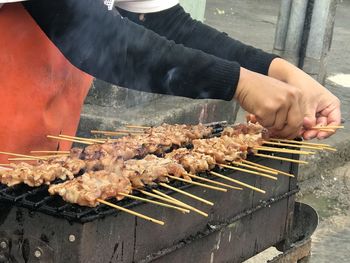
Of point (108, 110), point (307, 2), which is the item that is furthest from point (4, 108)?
point (307, 2)

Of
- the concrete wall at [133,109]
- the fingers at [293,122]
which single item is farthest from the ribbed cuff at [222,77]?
the concrete wall at [133,109]

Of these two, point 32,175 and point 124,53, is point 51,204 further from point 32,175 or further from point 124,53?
point 124,53

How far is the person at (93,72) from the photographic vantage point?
2.98 meters

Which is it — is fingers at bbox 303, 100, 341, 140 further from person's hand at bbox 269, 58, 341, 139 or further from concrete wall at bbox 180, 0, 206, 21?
concrete wall at bbox 180, 0, 206, 21

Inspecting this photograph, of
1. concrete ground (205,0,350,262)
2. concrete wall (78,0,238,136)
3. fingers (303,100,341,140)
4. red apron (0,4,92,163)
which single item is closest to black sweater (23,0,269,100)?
red apron (0,4,92,163)

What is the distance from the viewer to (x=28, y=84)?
3.21 m

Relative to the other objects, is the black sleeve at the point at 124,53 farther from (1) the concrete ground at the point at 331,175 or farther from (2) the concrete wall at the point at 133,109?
(2) the concrete wall at the point at 133,109

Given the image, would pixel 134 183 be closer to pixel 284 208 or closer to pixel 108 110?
pixel 284 208

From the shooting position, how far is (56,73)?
10.8 feet

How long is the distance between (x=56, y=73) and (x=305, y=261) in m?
1.75

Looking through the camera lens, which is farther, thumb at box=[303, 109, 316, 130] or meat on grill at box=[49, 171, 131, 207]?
thumb at box=[303, 109, 316, 130]

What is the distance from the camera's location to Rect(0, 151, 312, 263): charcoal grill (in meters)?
2.53

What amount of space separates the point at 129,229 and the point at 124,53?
75 cm

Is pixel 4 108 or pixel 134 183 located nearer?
pixel 134 183
